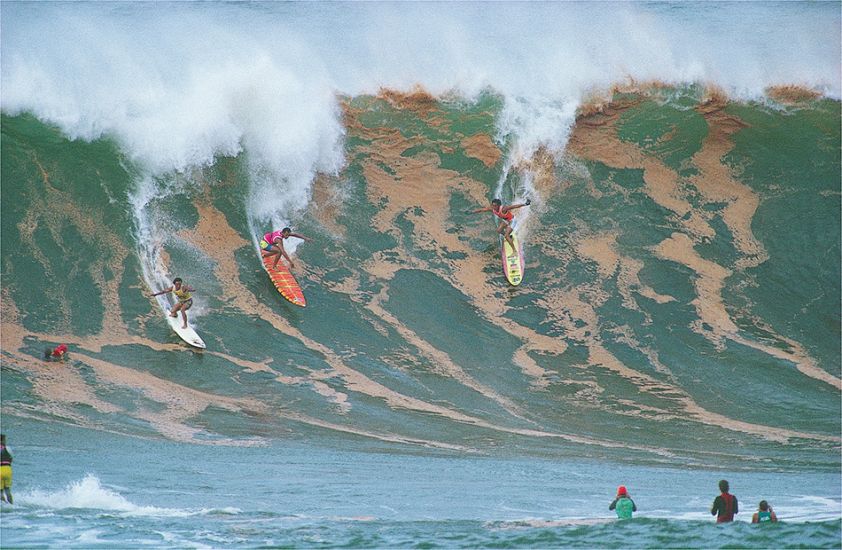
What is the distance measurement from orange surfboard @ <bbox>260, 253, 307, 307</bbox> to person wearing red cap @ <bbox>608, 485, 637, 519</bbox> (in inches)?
241

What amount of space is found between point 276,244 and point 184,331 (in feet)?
6.85

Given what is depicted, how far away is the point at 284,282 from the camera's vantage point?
16.2 m

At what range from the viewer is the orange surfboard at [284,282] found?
1600cm

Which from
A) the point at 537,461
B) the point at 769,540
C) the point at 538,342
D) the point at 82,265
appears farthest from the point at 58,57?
the point at 769,540

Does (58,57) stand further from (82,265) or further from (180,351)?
(180,351)

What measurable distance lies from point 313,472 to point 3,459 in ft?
9.88

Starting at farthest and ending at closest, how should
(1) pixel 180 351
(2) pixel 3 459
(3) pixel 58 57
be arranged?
(3) pixel 58 57 → (1) pixel 180 351 → (2) pixel 3 459

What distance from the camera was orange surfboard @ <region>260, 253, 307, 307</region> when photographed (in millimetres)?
16000

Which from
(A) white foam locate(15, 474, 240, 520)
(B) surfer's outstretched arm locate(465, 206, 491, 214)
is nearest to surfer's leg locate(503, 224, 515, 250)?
(B) surfer's outstretched arm locate(465, 206, 491, 214)

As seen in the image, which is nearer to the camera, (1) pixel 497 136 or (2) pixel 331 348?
(2) pixel 331 348

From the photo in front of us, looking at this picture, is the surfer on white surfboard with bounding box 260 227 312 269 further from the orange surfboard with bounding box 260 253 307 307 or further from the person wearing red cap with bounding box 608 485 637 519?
the person wearing red cap with bounding box 608 485 637 519

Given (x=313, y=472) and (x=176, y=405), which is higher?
(x=176, y=405)

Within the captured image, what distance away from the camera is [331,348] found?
1520 centimetres

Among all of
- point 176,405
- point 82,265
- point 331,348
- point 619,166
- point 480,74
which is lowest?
point 176,405
